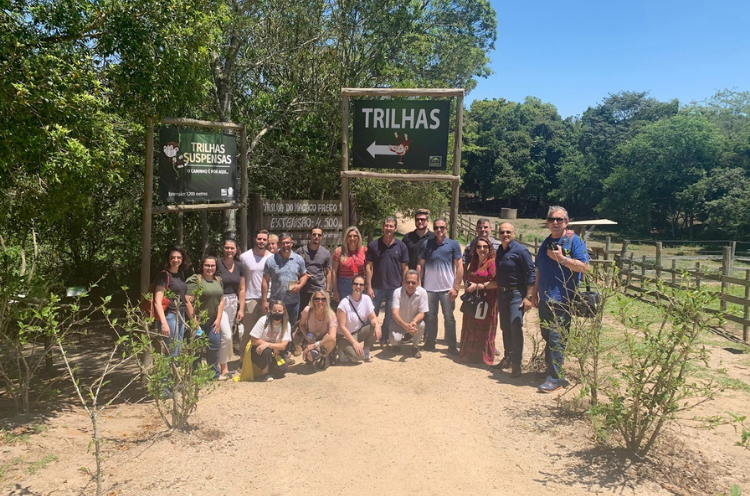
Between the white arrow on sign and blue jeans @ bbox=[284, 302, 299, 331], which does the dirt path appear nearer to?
blue jeans @ bbox=[284, 302, 299, 331]

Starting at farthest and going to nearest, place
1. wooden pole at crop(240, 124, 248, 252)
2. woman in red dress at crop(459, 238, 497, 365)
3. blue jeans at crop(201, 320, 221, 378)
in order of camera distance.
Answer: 1. wooden pole at crop(240, 124, 248, 252)
2. woman in red dress at crop(459, 238, 497, 365)
3. blue jeans at crop(201, 320, 221, 378)

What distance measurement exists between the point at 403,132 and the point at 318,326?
3026mm

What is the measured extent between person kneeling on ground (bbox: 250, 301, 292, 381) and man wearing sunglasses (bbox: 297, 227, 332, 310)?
72 centimetres

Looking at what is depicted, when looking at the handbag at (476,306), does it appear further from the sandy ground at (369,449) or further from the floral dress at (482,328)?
the sandy ground at (369,449)

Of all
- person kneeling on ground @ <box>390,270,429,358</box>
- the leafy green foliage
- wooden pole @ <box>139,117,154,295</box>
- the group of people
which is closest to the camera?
the leafy green foliage

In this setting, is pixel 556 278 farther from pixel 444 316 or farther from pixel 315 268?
pixel 315 268

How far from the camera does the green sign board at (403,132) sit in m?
7.63

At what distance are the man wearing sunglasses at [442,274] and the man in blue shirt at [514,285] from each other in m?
0.81

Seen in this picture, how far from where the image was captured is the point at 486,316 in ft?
20.5

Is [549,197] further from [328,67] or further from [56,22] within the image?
[56,22]

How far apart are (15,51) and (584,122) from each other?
56734 mm

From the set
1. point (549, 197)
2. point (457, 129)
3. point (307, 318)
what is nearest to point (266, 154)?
point (457, 129)

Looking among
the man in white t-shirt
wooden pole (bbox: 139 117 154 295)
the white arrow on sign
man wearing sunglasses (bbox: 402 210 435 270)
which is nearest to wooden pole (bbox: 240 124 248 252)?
the man in white t-shirt

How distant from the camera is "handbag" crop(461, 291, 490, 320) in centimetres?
627
